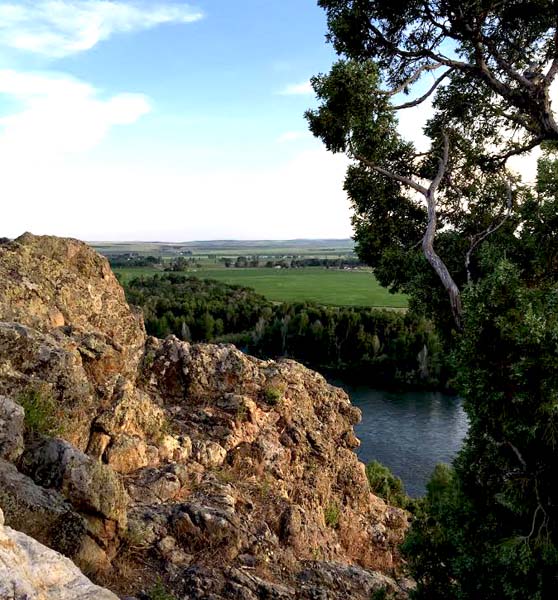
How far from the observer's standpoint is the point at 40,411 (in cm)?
833

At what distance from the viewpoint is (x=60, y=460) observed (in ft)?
23.8

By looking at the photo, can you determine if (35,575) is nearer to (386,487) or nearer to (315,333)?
(386,487)

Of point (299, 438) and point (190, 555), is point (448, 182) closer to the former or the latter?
point (299, 438)

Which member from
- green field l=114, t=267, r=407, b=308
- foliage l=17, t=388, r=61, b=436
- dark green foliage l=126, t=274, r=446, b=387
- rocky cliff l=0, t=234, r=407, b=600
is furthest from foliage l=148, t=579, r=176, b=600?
green field l=114, t=267, r=407, b=308

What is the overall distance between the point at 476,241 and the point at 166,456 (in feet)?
23.9

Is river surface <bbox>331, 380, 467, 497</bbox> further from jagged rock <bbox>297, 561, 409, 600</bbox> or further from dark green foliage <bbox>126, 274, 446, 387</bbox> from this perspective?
jagged rock <bbox>297, 561, 409, 600</bbox>

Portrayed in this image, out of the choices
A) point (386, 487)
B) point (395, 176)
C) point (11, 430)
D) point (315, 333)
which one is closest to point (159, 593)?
point (11, 430)

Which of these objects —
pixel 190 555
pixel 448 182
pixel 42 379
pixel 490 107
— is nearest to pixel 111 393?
pixel 42 379

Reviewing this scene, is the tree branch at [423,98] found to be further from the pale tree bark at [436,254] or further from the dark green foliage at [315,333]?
the dark green foliage at [315,333]

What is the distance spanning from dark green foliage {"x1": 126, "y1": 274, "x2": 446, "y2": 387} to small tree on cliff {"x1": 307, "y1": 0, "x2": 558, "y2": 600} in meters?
53.0

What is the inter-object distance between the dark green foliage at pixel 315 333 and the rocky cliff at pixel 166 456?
51.0m

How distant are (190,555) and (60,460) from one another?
8.23 ft

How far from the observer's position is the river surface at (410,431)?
3675 centimetres

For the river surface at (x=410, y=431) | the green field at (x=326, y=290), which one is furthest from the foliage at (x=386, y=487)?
the green field at (x=326, y=290)
